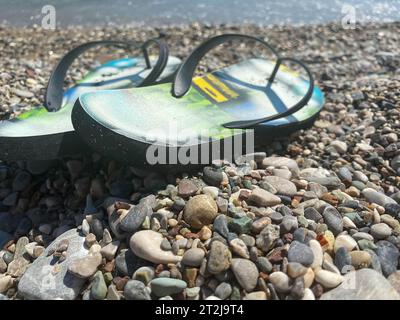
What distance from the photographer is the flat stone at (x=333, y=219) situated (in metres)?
1.66

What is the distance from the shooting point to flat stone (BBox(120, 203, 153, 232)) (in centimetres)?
161

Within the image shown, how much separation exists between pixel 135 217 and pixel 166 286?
0.33 metres

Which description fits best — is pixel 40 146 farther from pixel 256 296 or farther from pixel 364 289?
pixel 364 289

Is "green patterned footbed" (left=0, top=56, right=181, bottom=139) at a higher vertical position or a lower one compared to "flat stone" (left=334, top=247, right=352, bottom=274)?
higher

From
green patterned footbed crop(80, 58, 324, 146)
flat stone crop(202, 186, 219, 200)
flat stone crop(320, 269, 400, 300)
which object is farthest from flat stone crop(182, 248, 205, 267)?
green patterned footbed crop(80, 58, 324, 146)

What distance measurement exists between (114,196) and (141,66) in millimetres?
1561

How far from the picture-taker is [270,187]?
1.87 meters

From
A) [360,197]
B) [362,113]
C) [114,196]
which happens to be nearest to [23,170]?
[114,196]

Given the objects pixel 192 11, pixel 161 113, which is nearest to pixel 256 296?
pixel 161 113

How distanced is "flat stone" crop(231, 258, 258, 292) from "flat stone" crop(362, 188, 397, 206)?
800mm

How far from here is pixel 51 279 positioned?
1.56 meters

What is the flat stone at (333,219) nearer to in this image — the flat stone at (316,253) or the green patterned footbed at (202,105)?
the flat stone at (316,253)

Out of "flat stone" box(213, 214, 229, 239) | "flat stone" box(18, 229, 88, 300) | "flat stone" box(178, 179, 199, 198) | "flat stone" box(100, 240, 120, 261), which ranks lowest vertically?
"flat stone" box(18, 229, 88, 300)

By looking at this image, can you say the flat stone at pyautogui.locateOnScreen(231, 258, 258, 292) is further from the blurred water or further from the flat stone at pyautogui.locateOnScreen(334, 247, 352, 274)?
the blurred water
